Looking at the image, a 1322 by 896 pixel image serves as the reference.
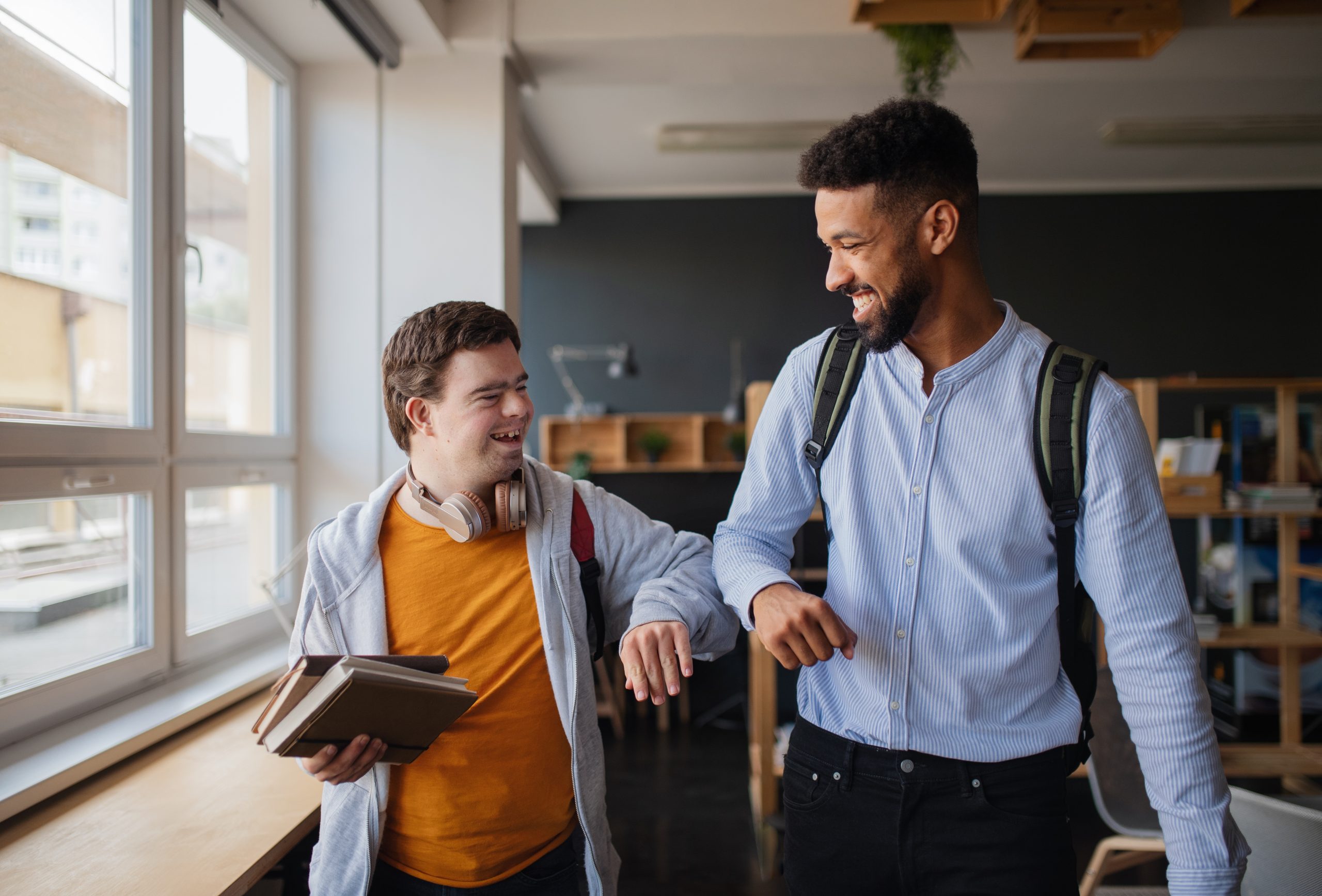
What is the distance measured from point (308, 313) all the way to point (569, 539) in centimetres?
236

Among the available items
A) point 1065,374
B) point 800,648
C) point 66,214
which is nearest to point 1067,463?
point 1065,374

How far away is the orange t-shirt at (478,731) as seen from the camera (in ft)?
4.75

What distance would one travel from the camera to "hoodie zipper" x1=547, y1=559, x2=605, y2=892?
148 centimetres

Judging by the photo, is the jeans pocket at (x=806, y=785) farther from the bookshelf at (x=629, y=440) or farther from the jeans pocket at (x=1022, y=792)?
the bookshelf at (x=629, y=440)

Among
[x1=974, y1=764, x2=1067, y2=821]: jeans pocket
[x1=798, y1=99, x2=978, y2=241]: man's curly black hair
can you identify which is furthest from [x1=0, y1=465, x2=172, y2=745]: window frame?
[x1=974, y1=764, x2=1067, y2=821]: jeans pocket

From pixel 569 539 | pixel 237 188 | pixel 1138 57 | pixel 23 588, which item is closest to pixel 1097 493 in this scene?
pixel 569 539

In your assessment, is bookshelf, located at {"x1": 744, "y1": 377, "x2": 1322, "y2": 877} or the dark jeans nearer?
the dark jeans

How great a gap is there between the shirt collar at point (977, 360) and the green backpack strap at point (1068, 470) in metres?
0.07

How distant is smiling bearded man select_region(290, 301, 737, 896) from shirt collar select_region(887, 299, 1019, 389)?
51 cm

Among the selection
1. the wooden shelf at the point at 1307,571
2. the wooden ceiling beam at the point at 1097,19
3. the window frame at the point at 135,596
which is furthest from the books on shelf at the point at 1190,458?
the window frame at the point at 135,596

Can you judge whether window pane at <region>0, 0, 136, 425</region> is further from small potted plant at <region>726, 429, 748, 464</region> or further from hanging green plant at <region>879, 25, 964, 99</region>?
small potted plant at <region>726, 429, 748, 464</region>

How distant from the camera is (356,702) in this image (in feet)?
4.01

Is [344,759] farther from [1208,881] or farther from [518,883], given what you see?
[1208,881]

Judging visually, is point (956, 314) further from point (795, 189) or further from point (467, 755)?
point (795, 189)
